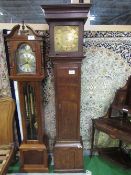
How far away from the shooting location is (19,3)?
253 cm

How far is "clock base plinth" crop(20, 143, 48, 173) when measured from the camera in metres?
2.46

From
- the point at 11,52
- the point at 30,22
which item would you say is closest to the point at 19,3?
the point at 30,22

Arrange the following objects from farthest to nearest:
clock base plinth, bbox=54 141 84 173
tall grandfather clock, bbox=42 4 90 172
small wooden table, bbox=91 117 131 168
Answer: clock base plinth, bbox=54 141 84 173
small wooden table, bbox=91 117 131 168
tall grandfather clock, bbox=42 4 90 172

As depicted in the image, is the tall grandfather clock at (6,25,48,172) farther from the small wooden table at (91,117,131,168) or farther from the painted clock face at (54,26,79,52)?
the small wooden table at (91,117,131,168)

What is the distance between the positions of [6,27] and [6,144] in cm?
147

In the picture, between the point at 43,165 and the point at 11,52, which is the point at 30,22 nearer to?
the point at 11,52

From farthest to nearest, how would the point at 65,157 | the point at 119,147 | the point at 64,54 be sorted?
the point at 119,147, the point at 65,157, the point at 64,54

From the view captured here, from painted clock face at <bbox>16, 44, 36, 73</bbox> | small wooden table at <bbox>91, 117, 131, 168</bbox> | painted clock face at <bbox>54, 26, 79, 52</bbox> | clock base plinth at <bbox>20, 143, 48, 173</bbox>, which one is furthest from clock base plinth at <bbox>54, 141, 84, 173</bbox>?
painted clock face at <bbox>54, 26, 79, 52</bbox>

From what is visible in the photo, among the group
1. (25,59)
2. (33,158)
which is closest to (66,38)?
(25,59)

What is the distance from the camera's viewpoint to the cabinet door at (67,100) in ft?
7.25

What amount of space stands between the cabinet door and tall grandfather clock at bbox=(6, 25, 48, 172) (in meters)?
0.21

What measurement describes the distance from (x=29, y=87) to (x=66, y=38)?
701mm

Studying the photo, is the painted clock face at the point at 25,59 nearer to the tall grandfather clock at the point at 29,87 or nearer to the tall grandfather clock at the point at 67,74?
the tall grandfather clock at the point at 29,87

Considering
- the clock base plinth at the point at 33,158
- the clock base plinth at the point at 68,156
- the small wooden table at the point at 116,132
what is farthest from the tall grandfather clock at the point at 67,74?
the small wooden table at the point at 116,132
